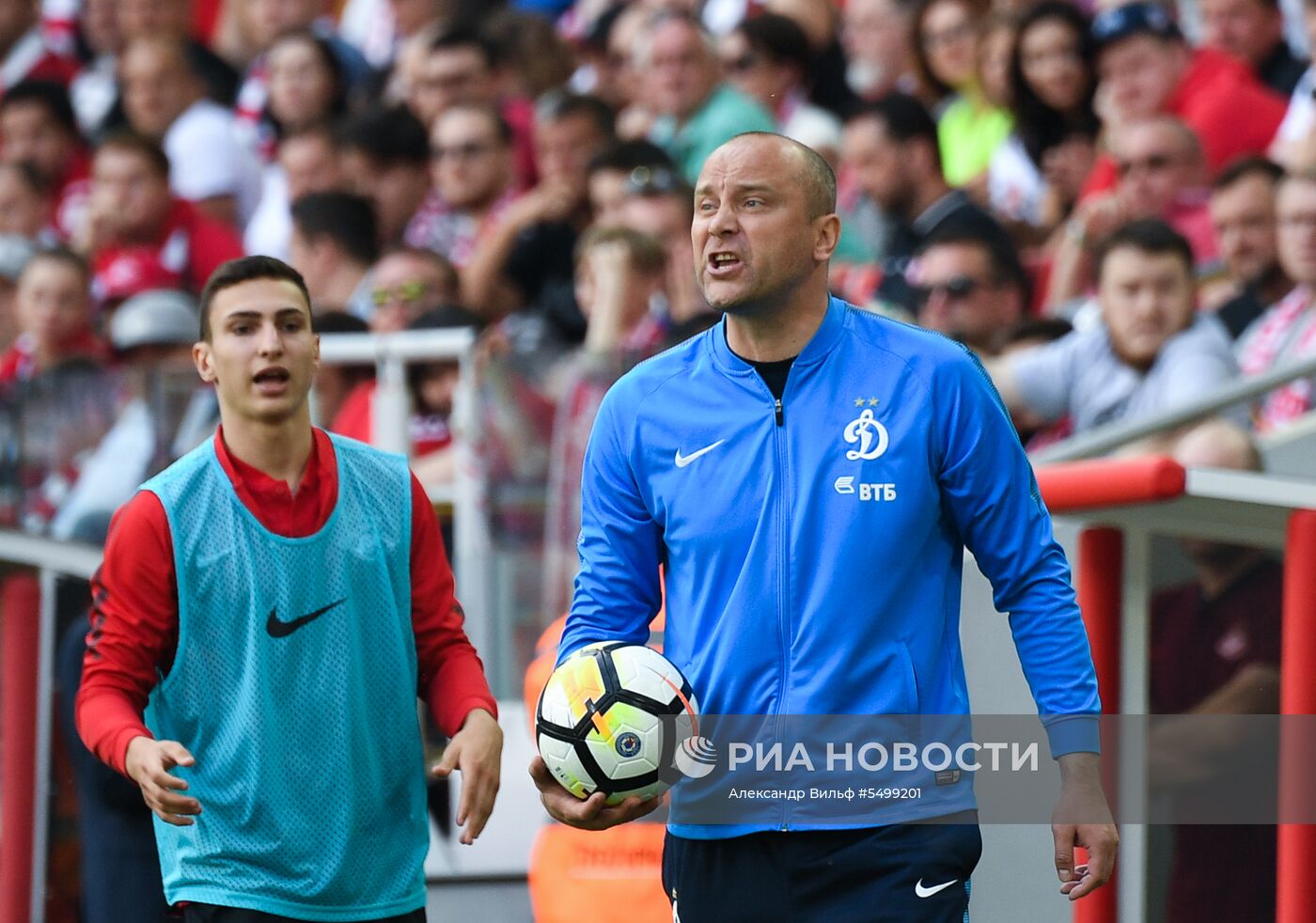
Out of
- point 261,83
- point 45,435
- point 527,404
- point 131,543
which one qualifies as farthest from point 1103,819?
point 261,83

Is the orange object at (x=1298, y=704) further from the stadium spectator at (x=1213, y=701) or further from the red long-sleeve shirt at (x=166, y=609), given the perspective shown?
the red long-sleeve shirt at (x=166, y=609)

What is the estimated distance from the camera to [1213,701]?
17.6ft

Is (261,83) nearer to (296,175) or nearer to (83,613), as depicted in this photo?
(296,175)

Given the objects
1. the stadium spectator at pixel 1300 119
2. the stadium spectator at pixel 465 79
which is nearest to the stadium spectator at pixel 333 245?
the stadium spectator at pixel 465 79

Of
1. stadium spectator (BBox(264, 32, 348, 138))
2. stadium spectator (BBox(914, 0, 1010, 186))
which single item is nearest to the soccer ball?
stadium spectator (BBox(914, 0, 1010, 186))

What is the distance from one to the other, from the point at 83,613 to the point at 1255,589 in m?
3.27

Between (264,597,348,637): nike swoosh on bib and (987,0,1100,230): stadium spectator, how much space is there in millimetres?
6162

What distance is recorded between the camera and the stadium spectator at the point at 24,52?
15.0 m

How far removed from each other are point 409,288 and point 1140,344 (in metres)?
3.42

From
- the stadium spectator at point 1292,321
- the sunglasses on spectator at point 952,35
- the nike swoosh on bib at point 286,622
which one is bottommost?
the nike swoosh on bib at point 286,622

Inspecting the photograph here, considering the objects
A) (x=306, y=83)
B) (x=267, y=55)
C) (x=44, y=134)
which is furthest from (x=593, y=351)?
(x=44, y=134)

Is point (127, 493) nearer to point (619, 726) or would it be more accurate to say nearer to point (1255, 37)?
point (619, 726)

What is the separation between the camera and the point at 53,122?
44.8ft

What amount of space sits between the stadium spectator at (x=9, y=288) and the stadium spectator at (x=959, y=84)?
493 cm
